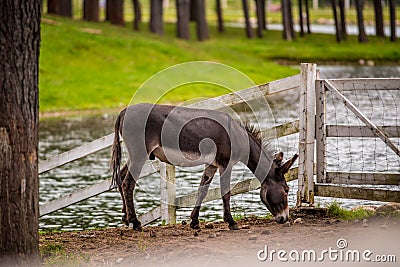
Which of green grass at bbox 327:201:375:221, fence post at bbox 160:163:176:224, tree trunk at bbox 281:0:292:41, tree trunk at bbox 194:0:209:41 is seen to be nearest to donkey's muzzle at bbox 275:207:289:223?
green grass at bbox 327:201:375:221

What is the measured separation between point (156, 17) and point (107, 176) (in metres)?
35.3

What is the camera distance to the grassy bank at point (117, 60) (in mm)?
34062

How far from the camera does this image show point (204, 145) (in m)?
11.2

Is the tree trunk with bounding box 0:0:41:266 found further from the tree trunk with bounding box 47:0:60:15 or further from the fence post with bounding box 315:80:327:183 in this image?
the tree trunk with bounding box 47:0:60:15

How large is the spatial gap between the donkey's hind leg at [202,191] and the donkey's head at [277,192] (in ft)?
2.22

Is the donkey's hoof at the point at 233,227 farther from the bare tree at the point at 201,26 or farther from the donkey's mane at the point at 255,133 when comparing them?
the bare tree at the point at 201,26

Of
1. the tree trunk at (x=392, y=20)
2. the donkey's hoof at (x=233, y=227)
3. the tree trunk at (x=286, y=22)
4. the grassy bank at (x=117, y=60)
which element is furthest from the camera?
the tree trunk at (x=286, y=22)

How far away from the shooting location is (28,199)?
9.35 meters

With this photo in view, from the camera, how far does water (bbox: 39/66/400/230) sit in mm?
14961

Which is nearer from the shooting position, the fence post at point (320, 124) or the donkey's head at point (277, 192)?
the donkey's head at point (277, 192)

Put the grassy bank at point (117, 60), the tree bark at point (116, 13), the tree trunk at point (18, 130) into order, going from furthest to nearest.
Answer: the tree bark at point (116, 13), the grassy bank at point (117, 60), the tree trunk at point (18, 130)

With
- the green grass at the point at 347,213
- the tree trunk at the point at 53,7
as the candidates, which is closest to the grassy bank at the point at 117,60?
the tree trunk at the point at 53,7

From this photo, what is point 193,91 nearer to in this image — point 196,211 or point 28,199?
point 196,211

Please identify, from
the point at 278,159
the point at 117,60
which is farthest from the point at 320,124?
the point at 117,60
